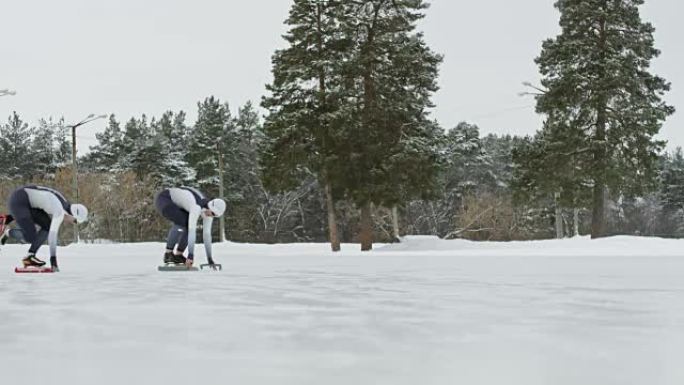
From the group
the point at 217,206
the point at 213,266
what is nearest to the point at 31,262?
the point at 213,266

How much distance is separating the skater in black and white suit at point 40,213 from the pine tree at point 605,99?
84.8 ft

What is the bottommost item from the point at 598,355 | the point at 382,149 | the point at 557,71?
the point at 598,355

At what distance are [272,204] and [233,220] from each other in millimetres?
7065

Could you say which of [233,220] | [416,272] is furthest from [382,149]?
[233,220]

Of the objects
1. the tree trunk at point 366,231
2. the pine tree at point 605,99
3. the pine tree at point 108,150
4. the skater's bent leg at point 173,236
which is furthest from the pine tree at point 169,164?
the skater's bent leg at point 173,236

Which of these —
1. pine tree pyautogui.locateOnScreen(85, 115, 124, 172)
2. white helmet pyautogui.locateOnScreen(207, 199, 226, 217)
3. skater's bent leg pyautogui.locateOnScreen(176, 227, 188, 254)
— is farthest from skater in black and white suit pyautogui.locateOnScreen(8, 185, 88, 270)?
pine tree pyautogui.locateOnScreen(85, 115, 124, 172)

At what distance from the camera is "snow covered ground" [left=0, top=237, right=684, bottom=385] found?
479 centimetres

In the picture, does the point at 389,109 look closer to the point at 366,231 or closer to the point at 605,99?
the point at 366,231

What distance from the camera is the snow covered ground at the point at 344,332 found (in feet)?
15.7

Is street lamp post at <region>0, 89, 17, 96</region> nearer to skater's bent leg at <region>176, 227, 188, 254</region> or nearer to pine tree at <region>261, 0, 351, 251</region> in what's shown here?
pine tree at <region>261, 0, 351, 251</region>

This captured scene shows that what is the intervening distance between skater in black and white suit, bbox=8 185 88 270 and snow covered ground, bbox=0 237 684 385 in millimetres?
A: 2456

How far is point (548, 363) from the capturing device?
5.05m

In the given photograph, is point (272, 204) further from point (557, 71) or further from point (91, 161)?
point (557, 71)

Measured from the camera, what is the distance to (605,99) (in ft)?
117
